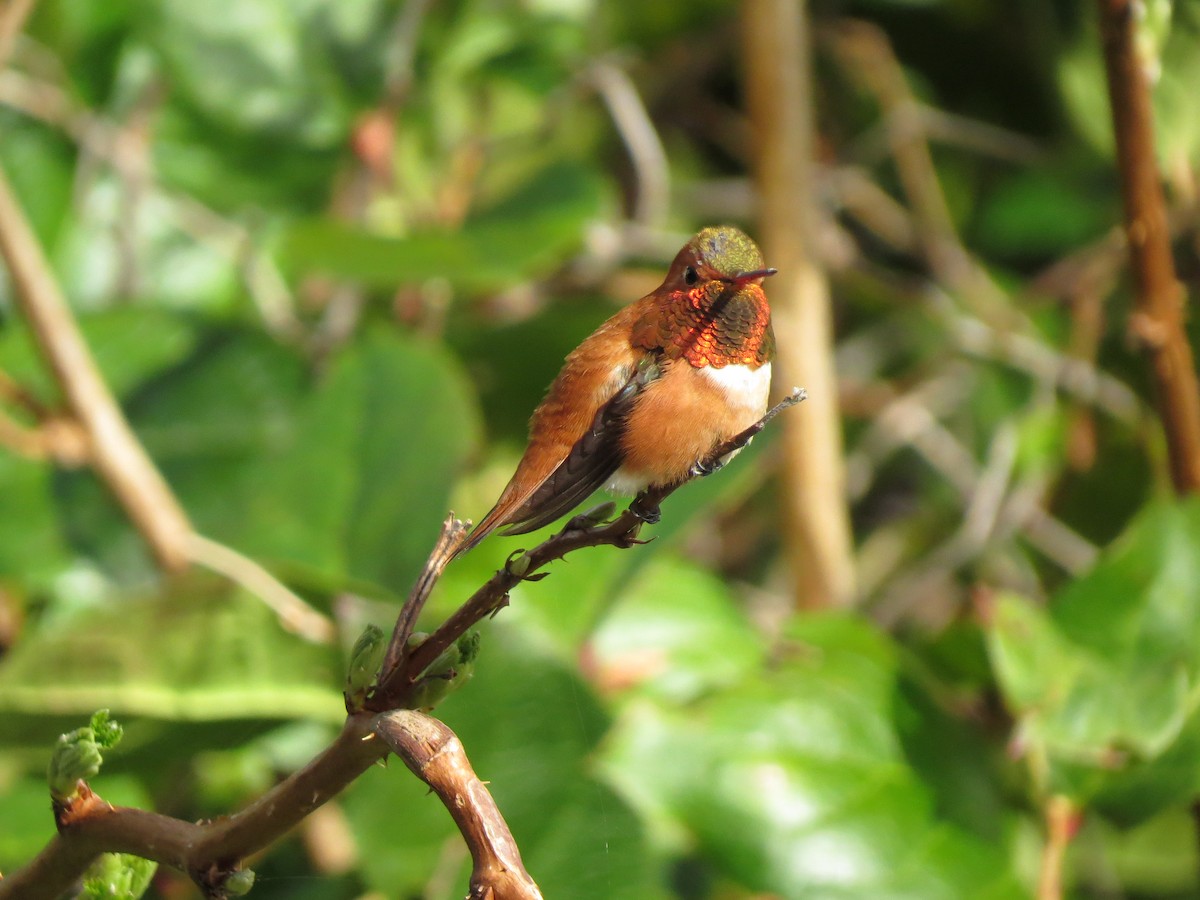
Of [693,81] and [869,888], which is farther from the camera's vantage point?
[693,81]

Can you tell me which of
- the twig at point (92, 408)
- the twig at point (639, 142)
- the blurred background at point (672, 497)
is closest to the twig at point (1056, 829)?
the blurred background at point (672, 497)

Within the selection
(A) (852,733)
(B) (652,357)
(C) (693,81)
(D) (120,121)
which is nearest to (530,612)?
(A) (852,733)

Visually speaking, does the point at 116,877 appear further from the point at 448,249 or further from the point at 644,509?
the point at 448,249

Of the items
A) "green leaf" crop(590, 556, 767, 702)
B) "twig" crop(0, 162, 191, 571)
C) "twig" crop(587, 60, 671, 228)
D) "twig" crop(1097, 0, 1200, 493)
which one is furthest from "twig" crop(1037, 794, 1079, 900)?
"twig" crop(587, 60, 671, 228)

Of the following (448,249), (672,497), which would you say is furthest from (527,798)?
(448,249)

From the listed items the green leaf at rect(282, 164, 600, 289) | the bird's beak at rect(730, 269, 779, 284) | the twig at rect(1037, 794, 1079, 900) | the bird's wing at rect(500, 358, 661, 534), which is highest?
the green leaf at rect(282, 164, 600, 289)

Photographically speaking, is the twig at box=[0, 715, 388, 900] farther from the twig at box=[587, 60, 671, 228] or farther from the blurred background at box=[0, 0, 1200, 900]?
the twig at box=[587, 60, 671, 228]

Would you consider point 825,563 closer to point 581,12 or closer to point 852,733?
point 852,733

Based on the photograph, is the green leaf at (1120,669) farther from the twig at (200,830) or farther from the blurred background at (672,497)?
the twig at (200,830)
